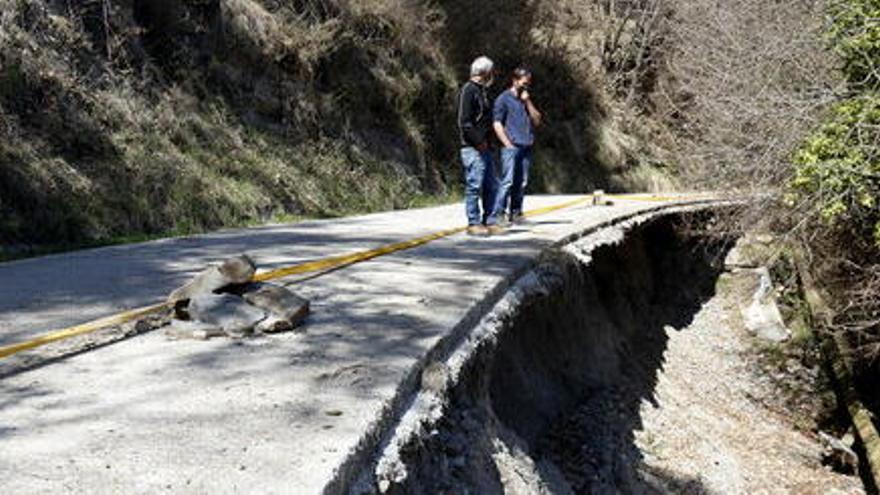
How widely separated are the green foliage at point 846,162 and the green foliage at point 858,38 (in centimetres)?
46

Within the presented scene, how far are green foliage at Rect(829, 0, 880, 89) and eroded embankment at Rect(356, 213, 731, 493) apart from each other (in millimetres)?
3591

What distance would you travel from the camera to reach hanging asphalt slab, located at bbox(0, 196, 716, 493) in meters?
3.23

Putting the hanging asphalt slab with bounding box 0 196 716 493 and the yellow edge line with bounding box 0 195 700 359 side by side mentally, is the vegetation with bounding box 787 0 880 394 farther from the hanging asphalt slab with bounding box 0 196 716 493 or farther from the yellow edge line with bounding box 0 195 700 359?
the hanging asphalt slab with bounding box 0 196 716 493

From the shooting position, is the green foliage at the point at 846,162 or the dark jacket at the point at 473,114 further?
the green foliage at the point at 846,162

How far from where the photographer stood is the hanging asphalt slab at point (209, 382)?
10.6 ft

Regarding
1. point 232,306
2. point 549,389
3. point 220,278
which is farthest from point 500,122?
point 232,306

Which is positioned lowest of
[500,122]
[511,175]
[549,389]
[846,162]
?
[549,389]

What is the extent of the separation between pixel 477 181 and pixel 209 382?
5.96m

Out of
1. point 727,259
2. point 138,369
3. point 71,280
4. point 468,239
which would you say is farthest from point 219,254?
point 727,259

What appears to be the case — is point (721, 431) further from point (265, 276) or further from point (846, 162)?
point (265, 276)

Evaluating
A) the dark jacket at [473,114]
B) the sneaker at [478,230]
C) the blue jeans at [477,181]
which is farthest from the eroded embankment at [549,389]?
the dark jacket at [473,114]

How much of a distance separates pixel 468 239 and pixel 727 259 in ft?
Result: 32.3

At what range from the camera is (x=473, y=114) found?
9.77 m

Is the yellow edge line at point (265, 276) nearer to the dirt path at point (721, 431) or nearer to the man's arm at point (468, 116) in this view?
the man's arm at point (468, 116)
